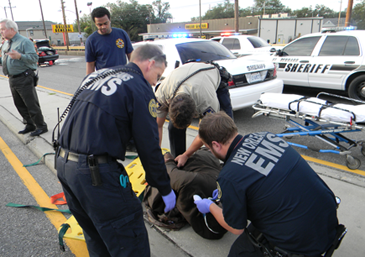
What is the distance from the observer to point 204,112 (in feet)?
9.09

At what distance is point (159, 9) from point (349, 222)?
330 ft

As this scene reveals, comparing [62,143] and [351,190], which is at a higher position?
[62,143]

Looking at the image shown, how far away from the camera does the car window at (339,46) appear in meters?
6.03

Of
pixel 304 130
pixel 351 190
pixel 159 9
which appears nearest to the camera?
pixel 351 190

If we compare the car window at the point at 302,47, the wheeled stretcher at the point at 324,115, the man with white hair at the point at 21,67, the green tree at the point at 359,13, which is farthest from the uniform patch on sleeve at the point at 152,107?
the green tree at the point at 359,13

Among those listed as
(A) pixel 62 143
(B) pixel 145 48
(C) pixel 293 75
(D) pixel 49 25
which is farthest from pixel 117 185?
(D) pixel 49 25

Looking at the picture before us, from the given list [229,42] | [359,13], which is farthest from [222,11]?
[229,42]

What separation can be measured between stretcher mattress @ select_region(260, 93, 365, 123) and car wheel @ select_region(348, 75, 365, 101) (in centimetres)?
320

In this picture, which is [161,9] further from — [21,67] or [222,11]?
[21,67]

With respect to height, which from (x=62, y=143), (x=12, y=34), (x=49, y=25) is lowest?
(x=62, y=143)

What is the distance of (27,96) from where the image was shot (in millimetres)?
4508

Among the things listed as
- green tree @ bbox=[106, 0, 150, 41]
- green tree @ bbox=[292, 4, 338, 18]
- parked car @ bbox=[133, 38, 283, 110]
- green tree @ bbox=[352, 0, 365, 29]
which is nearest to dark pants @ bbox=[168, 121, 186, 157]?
parked car @ bbox=[133, 38, 283, 110]

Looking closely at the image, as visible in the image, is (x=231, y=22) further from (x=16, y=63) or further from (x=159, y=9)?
(x=159, y=9)

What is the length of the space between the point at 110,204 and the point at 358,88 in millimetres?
6321
